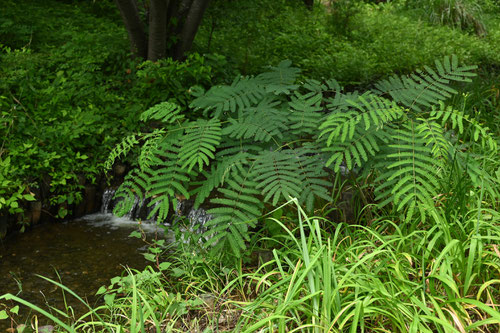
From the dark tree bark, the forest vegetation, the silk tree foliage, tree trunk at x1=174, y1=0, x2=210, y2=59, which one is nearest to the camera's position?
the forest vegetation

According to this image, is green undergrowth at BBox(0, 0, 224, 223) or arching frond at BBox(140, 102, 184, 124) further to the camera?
green undergrowth at BBox(0, 0, 224, 223)

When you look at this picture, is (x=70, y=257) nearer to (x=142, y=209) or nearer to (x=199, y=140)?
(x=142, y=209)

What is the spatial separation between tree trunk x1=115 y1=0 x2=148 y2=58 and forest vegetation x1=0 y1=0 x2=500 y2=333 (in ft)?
0.08

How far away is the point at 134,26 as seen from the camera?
611 centimetres

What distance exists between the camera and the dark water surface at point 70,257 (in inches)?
150

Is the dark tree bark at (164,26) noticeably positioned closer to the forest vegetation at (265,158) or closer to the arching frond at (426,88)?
the forest vegetation at (265,158)

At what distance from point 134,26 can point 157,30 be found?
0.36m

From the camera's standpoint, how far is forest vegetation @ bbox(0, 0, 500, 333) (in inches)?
93.7

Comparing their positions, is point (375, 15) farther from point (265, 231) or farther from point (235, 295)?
point (235, 295)

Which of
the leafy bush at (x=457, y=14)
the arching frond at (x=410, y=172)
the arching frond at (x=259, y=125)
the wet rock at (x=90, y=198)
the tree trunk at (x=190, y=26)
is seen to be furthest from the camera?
the leafy bush at (x=457, y=14)

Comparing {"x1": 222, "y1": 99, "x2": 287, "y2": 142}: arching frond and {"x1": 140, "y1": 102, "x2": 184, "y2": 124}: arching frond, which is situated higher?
{"x1": 140, "y1": 102, "x2": 184, "y2": 124}: arching frond

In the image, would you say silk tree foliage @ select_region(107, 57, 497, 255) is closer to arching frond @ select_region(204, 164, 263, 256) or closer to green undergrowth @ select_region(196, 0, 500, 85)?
arching frond @ select_region(204, 164, 263, 256)

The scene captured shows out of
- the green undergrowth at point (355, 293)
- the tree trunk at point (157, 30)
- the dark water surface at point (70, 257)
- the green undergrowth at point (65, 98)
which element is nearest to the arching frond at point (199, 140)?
the green undergrowth at point (355, 293)

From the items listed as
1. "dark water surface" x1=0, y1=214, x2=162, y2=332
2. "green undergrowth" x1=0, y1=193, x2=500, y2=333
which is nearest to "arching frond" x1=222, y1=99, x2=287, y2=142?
"green undergrowth" x1=0, y1=193, x2=500, y2=333
